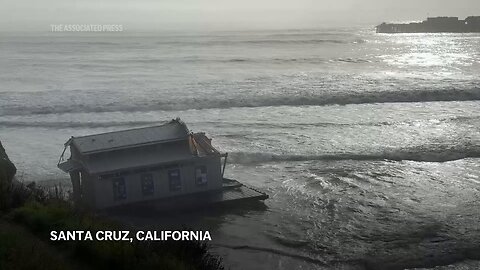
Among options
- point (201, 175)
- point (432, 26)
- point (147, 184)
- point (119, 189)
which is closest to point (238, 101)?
point (201, 175)

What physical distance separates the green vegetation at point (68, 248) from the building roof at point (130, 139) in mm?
3610

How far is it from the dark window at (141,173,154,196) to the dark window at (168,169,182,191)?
1.68 ft

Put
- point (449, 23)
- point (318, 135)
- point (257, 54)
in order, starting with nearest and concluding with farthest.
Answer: point (318, 135) < point (257, 54) < point (449, 23)

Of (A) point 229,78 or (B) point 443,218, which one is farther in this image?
(A) point 229,78

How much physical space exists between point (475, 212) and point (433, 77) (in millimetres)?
36985

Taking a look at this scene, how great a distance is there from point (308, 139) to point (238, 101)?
12.1 metres

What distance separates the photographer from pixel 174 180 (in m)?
14.0

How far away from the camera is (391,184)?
55.6ft

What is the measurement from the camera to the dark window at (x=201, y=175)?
562 inches

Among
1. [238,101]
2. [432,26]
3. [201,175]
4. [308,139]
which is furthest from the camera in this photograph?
[432,26]

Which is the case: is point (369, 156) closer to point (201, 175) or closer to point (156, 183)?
point (201, 175)

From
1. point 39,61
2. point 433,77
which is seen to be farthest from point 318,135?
point 39,61

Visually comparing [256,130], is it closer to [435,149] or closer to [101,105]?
[435,149]

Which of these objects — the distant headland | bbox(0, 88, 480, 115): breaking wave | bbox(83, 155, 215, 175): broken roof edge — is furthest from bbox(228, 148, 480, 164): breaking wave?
the distant headland
